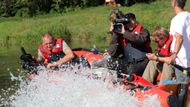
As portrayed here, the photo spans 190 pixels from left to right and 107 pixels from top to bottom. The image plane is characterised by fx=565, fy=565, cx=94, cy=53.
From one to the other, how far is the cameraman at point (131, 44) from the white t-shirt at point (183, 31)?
1.30m

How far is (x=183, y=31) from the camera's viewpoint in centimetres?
634

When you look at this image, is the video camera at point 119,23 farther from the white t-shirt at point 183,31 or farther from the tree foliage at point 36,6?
the tree foliage at point 36,6

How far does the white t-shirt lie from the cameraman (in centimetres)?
130

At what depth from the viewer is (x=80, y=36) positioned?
24.9 m

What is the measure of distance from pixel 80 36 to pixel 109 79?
57.5ft

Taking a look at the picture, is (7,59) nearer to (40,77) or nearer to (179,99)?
(40,77)

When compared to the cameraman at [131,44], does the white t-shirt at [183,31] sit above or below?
above

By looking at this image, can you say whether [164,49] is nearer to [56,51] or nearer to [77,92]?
[77,92]

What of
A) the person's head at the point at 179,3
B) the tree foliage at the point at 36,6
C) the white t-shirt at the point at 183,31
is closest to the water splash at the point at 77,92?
the white t-shirt at the point at 183,31

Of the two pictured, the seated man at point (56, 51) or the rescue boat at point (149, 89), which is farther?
the seated man at point (56, 51)

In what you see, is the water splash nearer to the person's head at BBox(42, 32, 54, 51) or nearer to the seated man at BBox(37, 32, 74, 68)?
the seated man at BBox(37, 32, 74, 68)

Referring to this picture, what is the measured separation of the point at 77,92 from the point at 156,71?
3.67 ft

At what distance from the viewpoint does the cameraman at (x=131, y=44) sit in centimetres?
777

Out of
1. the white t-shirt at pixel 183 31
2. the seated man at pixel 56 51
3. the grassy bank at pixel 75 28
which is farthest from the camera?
the grassy bank at pixel 75 28
